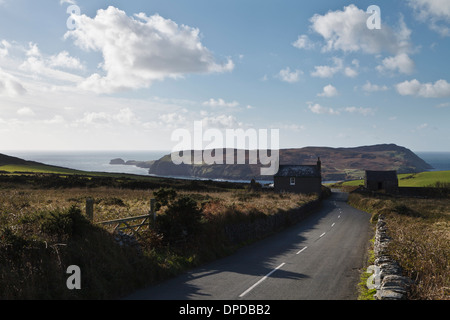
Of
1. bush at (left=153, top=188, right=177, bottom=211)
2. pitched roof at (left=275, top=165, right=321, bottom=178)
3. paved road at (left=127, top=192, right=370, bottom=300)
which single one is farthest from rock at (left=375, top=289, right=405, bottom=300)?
pitched roof at (left=275, top=165, right=321, bottom=178)

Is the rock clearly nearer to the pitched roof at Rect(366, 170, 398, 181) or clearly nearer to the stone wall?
A: the stone wall

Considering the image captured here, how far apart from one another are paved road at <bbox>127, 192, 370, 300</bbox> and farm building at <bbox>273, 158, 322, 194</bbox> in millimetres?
45613

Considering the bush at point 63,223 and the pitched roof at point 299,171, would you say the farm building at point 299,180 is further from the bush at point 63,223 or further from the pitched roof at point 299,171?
the bush at point 63,223

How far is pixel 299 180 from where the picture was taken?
228ft

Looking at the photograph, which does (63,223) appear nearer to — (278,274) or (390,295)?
(278,274)

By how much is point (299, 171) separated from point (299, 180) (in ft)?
7.22

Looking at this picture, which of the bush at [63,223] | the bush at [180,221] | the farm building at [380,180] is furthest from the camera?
the farm building at [380,180]

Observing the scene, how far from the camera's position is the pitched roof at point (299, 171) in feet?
228

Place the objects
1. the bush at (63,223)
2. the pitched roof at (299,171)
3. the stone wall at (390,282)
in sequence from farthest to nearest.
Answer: the pitched roof at (299,171), the bush at (63,223), the stone wall at (390,282)

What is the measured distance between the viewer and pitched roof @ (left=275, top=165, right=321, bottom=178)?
69.4 m

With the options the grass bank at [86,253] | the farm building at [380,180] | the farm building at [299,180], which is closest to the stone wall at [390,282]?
the grass bank at [86,253]
